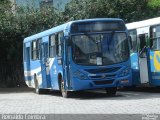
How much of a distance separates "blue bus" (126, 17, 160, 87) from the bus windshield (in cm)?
171

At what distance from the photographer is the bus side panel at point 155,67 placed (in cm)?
2220

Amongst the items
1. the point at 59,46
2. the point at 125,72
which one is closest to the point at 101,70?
the point at 125,72

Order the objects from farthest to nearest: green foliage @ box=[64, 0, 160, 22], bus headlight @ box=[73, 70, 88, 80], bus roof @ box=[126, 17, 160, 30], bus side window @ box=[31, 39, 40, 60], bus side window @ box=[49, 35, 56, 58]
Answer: green foliage @ box=[64, 0, 160, 22], bus side window @ box=[31, 39, 40, 60], bus side window @ box=[49, 35, 56, 58], bus roof @ box=[126, 17, 160, 30], bus headlight @ box=[73, 70, 88, 80]

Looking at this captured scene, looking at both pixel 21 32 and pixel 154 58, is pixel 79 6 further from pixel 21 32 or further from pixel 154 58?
pixel 154 58

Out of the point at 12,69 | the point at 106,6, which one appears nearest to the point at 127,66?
the point at 106,6

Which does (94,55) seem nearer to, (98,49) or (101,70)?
(98,49)

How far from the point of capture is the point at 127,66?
69.7 ft

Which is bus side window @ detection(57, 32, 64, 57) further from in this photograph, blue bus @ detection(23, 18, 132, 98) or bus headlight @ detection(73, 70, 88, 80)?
bus headlight @ detection(73, 70, 88, 80)

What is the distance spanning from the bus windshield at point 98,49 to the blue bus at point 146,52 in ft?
5.60

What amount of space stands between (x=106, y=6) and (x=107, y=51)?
14859 mm

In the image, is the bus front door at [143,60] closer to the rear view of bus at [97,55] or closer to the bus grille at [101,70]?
the rear view of bus at [97,55]

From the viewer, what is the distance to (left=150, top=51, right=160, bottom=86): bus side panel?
22.2 meters

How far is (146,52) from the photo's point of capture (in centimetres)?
2327

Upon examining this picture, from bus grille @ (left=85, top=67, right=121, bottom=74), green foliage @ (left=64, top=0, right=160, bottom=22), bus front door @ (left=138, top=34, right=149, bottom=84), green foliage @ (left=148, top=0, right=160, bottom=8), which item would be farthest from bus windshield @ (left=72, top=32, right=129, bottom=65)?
green foliage @ (left=64, top=0, right=160, bottom=22)
